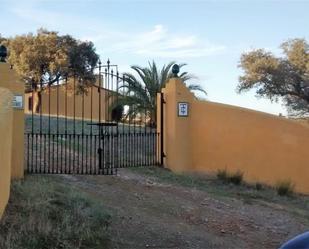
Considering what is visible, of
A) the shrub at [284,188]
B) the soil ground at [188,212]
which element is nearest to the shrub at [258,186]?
the soil ground at [188,212]

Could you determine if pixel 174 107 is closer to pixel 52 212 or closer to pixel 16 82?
pixel 16 82

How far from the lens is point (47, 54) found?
31.1 m

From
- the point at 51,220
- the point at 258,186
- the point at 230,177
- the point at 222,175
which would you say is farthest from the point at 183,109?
the point at 51,220

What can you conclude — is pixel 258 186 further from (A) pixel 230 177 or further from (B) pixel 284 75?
(B) pixel 284 75

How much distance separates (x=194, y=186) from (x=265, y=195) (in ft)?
4.96

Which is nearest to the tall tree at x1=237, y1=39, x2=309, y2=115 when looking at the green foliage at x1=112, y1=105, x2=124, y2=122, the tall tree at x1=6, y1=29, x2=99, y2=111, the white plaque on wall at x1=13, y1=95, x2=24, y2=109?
the tall tree at x1=6, y1=29, x2=99, y2=111

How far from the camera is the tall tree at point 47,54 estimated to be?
2914 centimetres

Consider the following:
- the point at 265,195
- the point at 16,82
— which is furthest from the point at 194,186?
the point at 16,82

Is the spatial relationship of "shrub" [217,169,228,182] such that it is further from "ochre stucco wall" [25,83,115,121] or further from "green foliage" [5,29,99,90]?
"green foliage" [5,29,99,90]

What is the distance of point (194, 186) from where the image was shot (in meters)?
10.8

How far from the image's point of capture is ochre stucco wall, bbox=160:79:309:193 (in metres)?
12.7

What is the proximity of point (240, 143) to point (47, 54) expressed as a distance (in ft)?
67.4

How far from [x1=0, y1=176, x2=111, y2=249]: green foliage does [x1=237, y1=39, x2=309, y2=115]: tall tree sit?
82.1 ft

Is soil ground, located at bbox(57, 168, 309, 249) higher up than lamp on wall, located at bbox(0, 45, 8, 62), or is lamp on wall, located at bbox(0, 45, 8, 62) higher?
lamp on wall, located at bbox(0, 45, 8, 62)
